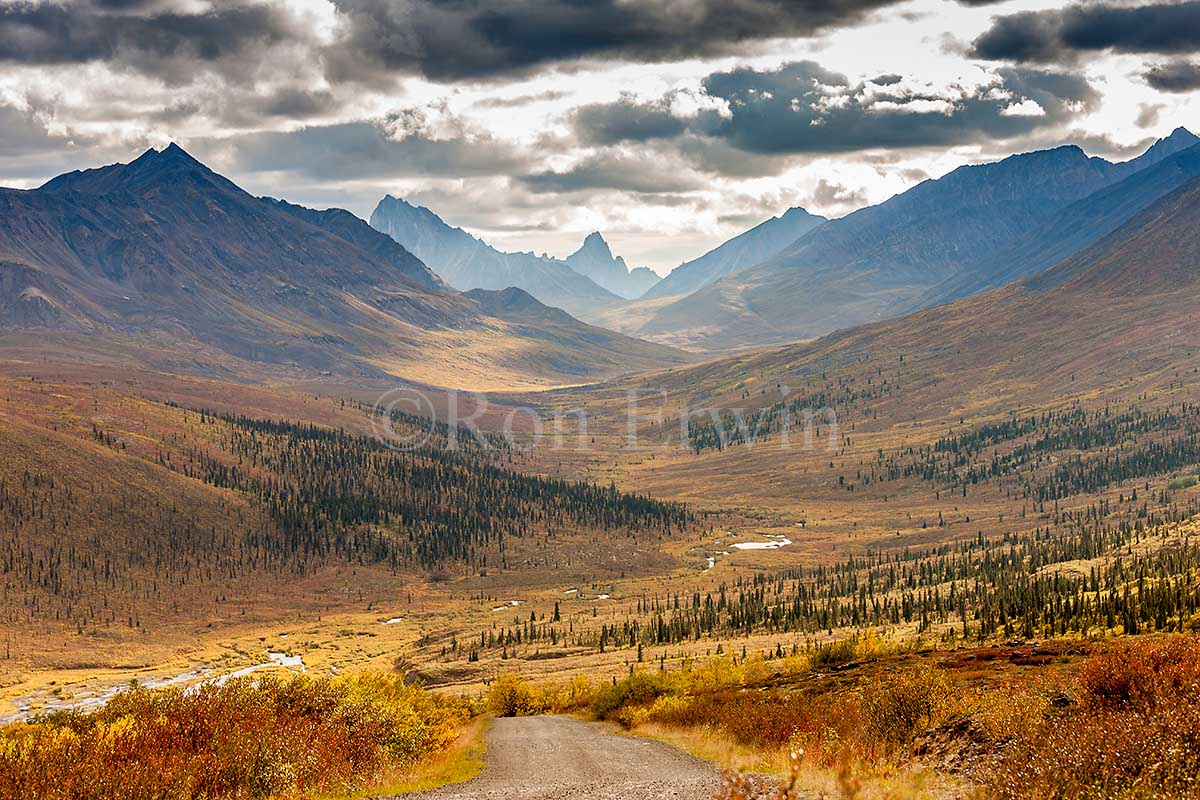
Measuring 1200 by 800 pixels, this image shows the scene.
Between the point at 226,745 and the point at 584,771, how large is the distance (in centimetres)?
1129

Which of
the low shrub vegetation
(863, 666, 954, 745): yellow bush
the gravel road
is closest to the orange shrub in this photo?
(863, 666, 954, 745): yellow bush

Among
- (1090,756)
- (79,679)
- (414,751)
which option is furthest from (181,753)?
(79,679)

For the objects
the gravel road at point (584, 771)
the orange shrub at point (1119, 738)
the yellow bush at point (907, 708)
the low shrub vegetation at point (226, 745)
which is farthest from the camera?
the yellow bush at point (907, 708)

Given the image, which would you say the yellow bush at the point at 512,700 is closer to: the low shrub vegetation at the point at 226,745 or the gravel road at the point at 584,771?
the gravel road at the point at 584,771

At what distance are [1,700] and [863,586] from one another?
14188 cm

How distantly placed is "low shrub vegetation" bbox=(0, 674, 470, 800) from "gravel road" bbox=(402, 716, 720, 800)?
3.59 meters

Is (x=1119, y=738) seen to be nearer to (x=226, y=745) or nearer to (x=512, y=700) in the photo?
(x=226, y=745)

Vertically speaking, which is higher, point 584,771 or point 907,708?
point 907,708

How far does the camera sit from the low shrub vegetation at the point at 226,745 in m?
21.6

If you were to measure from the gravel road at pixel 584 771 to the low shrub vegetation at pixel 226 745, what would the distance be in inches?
141

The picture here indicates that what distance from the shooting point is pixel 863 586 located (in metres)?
158

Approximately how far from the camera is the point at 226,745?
83.0 ft

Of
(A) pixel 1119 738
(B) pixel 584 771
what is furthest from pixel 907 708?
(B) pixel 584 771

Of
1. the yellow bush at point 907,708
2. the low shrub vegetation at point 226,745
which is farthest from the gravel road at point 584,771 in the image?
the yellow bush at point 907,708
